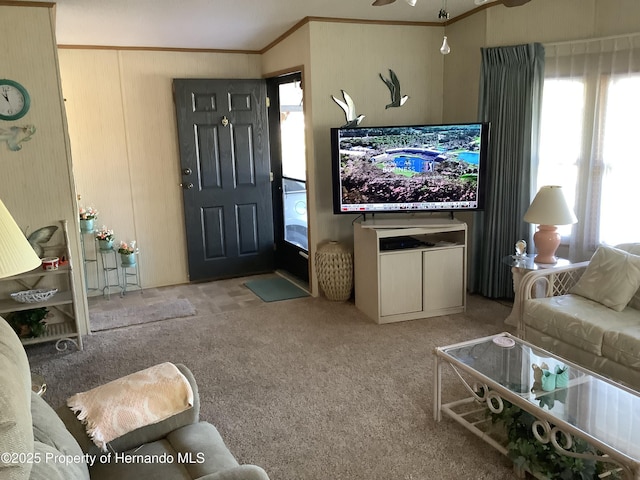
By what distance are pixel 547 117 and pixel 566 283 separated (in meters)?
1.33

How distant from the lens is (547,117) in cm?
429

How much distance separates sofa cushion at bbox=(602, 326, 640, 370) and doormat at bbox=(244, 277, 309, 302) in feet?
8.52

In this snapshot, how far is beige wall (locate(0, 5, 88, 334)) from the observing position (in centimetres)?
372

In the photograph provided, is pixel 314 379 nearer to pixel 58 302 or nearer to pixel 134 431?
pixel 134 431

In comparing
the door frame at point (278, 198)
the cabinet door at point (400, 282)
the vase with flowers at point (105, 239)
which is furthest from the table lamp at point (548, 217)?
the vase with flowers at point (105, 239)

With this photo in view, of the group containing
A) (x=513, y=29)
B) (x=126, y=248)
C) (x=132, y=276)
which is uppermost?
(x=513, y=29)

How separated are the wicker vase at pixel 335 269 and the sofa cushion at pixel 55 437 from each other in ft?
10.1

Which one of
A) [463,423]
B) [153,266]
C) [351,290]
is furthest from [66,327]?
[463,423]

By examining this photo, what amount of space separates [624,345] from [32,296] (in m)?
3.61

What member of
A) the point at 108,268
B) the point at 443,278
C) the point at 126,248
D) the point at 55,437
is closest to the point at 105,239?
the point at 126,248

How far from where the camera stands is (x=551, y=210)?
147 inches

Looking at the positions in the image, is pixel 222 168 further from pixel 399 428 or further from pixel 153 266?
pixel 399 428

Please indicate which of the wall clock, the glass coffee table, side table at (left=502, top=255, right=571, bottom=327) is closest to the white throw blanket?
the glass coffee table

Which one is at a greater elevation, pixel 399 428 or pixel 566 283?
pixel 566 283
